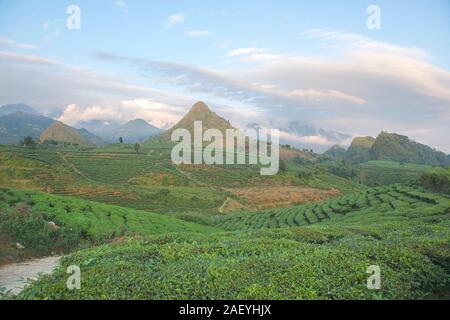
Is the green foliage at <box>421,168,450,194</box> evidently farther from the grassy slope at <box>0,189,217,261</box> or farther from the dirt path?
the dirt path

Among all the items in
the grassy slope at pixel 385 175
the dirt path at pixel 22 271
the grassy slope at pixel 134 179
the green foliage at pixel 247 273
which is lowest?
the grassy slope at pixel 385 175

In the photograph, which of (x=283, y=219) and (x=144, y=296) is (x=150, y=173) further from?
(x=144, y=296)

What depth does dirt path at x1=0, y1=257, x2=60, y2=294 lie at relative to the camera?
1217 centimetres

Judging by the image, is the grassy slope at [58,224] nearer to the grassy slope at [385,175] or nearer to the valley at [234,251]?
the valley at [234,251]

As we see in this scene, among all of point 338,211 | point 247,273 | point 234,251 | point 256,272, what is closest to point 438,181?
point 338,211

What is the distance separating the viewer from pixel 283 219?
42125 millimetres

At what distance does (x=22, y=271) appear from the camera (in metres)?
14.3

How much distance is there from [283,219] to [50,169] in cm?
6036

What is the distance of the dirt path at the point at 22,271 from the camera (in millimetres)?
12166

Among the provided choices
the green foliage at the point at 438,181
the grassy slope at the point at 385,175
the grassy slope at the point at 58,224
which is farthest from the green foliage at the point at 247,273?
the grassy slope at the point at 385,175

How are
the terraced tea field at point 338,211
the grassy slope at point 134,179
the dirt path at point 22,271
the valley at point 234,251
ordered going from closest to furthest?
the valley at point 234,251 < the dirt path at point 22,271 < the terraced tea field at point 338,211 < the grassy slope at point 134,179

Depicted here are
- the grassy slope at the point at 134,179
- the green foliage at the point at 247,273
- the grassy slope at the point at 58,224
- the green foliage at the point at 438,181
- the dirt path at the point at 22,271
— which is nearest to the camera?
the green foliage at the point at 247,273

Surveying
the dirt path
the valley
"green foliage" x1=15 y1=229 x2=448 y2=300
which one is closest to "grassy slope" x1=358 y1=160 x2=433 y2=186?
the valley

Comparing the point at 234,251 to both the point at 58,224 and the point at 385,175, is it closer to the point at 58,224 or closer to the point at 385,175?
the point at 58,224
